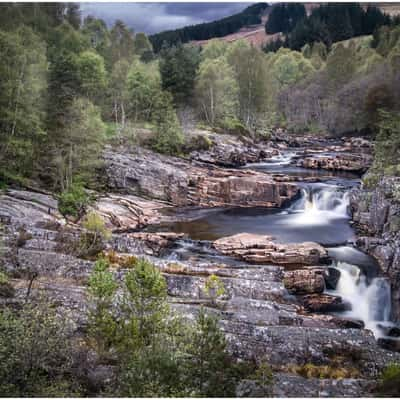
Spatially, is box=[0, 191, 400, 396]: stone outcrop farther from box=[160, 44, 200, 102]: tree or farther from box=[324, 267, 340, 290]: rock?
box=[160, 44, 200, 102]: tree

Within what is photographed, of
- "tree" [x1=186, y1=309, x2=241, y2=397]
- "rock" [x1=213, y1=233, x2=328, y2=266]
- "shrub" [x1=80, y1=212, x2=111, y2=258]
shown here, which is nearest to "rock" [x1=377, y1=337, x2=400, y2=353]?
"rock" [x1=213, y1=233, x2=328, y2=266]

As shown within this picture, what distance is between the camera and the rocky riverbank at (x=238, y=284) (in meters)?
19.3

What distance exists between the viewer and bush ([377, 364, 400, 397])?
46.5 feet

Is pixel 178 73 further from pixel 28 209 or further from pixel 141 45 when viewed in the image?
pixel 141 45

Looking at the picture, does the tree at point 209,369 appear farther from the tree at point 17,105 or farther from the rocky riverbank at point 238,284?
the tree at point 17,105

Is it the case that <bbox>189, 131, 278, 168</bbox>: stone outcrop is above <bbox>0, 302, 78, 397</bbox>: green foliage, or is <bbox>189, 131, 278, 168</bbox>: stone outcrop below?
A: above

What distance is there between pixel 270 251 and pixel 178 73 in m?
46.5

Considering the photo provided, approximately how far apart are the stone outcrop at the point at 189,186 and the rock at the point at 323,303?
73.3 ft

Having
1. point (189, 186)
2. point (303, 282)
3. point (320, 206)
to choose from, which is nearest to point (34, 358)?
point (303, 282)

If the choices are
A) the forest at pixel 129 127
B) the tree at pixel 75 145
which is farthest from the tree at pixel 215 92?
the tree at pixel 75 145

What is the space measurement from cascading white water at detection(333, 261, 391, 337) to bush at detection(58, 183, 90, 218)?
834 inches

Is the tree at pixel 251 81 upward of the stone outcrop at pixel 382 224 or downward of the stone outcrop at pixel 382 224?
upward

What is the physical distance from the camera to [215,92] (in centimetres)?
7525

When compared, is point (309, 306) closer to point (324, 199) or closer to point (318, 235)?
point (318, 235)
